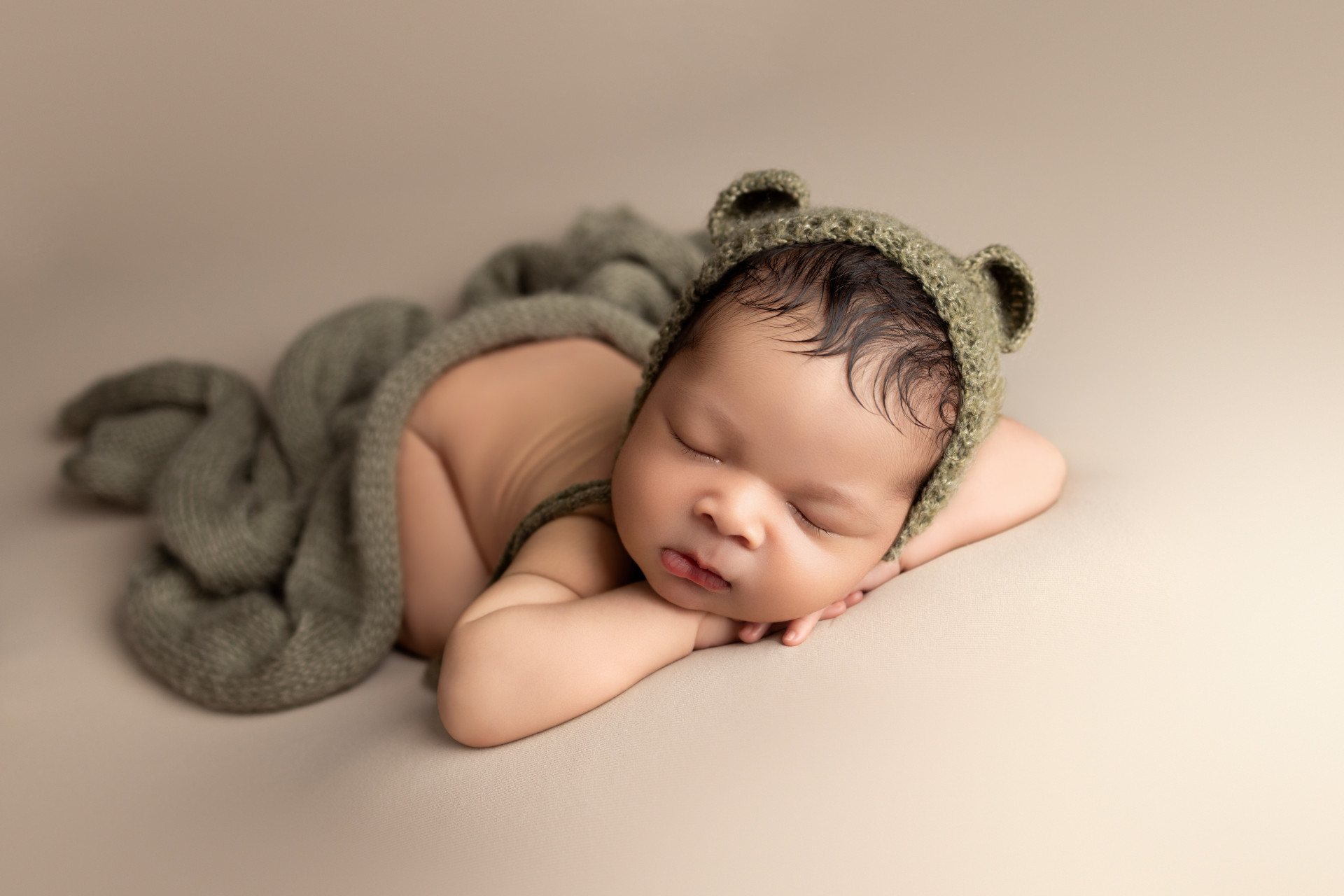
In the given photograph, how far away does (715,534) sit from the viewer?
114 cm

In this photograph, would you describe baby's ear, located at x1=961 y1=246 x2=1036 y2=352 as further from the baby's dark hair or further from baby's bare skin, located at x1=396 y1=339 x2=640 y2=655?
baby's bare skin, located at x1=396 y1=339 x2=640 y2=655

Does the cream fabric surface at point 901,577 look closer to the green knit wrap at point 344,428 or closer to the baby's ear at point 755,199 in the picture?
the green knit wrap at point 344,428

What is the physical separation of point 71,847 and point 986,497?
1.23 m

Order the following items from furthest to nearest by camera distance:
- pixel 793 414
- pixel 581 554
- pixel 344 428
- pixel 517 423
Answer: pixel 344 428 < pixel 517 423 < pixel 581 554 < pixel 793 414

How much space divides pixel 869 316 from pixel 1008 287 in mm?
346

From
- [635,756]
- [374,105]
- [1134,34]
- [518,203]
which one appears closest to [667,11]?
[518,203]

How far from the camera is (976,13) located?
7.22ft

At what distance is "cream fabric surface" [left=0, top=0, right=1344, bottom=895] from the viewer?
3.37ft

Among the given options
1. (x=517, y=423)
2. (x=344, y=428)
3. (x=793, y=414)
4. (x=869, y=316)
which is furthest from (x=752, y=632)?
(x=344, y=428)

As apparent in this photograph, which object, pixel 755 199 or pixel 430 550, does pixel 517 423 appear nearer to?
pixel 430 550

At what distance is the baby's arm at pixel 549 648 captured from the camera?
1.15m

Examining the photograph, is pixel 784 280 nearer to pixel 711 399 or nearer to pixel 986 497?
pixel 711 399

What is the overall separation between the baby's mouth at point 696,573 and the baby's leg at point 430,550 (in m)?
0.56

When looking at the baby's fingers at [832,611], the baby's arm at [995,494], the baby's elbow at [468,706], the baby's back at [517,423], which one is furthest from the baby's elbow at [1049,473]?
the baby's elbow at [468,706]
